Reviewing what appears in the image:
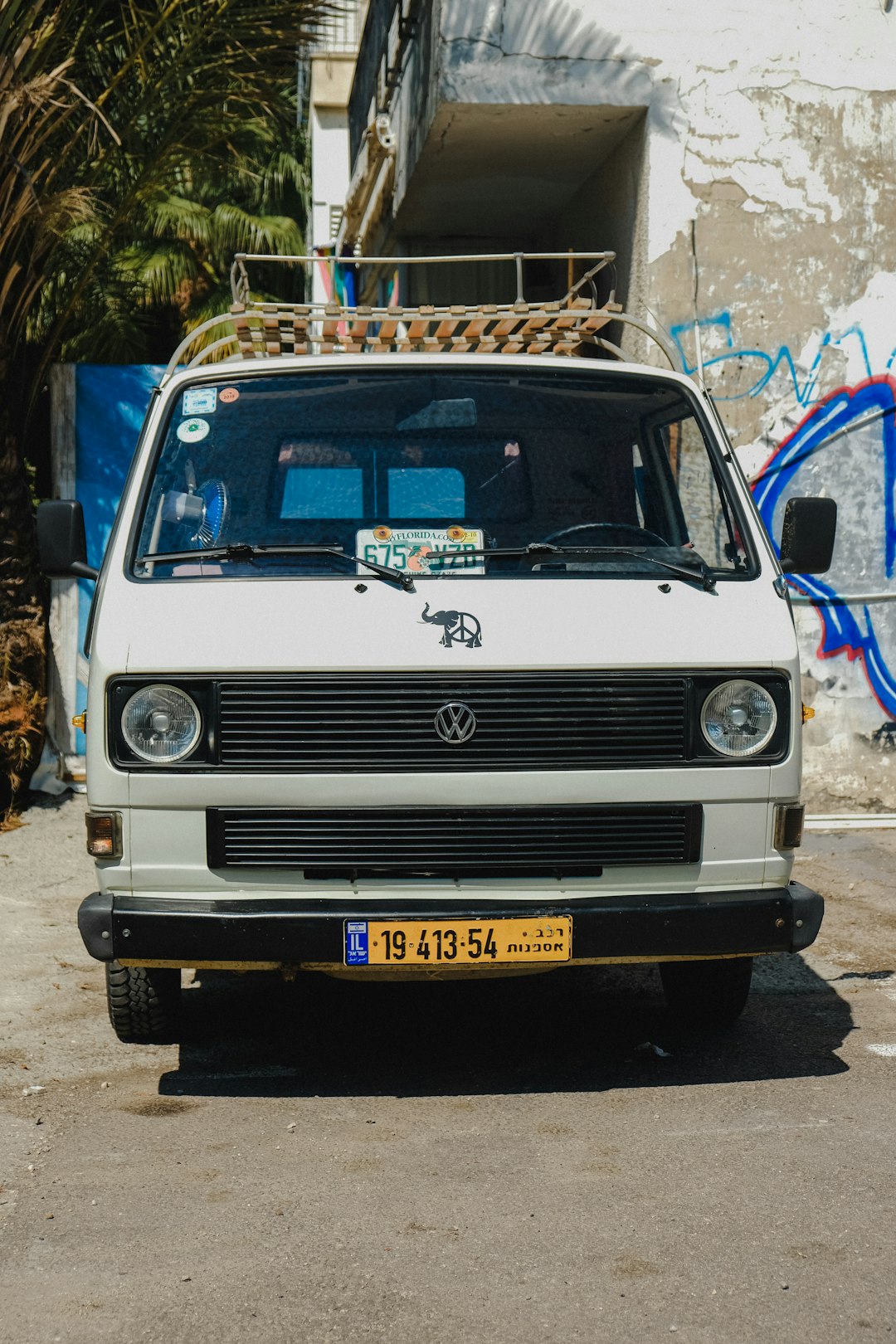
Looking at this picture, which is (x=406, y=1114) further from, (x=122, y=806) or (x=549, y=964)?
(x=122, y=806)

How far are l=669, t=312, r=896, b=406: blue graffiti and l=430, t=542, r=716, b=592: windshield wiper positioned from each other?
147 inches

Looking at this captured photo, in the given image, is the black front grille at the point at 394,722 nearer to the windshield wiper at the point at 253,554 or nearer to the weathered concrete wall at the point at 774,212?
the windshield wiper at the point at 253,554

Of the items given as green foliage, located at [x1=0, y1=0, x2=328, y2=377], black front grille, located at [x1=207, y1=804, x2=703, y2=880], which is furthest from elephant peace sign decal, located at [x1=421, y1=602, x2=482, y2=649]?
green foliage, located at [x1=0, y1=0, x2=328, y2=377]

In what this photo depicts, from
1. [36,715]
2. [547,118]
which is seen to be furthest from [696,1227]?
[547,118]

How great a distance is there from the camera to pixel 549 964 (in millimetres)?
4055

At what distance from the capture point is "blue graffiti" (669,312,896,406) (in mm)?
7980

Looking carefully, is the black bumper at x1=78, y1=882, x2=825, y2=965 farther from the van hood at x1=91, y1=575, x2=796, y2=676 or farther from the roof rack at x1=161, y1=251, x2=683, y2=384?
the roof rack at x1=161, y1=251, x2=683, y2=384

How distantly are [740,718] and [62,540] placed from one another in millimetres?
2213

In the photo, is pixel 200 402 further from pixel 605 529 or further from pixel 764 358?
pixel 764 358

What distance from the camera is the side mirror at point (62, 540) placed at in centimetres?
477

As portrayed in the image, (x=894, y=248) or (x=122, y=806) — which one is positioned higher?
(x=894, y=248)

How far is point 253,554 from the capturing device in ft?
14.3

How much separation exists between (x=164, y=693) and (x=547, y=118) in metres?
5.39

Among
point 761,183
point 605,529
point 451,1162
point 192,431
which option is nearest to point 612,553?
point 605,529
